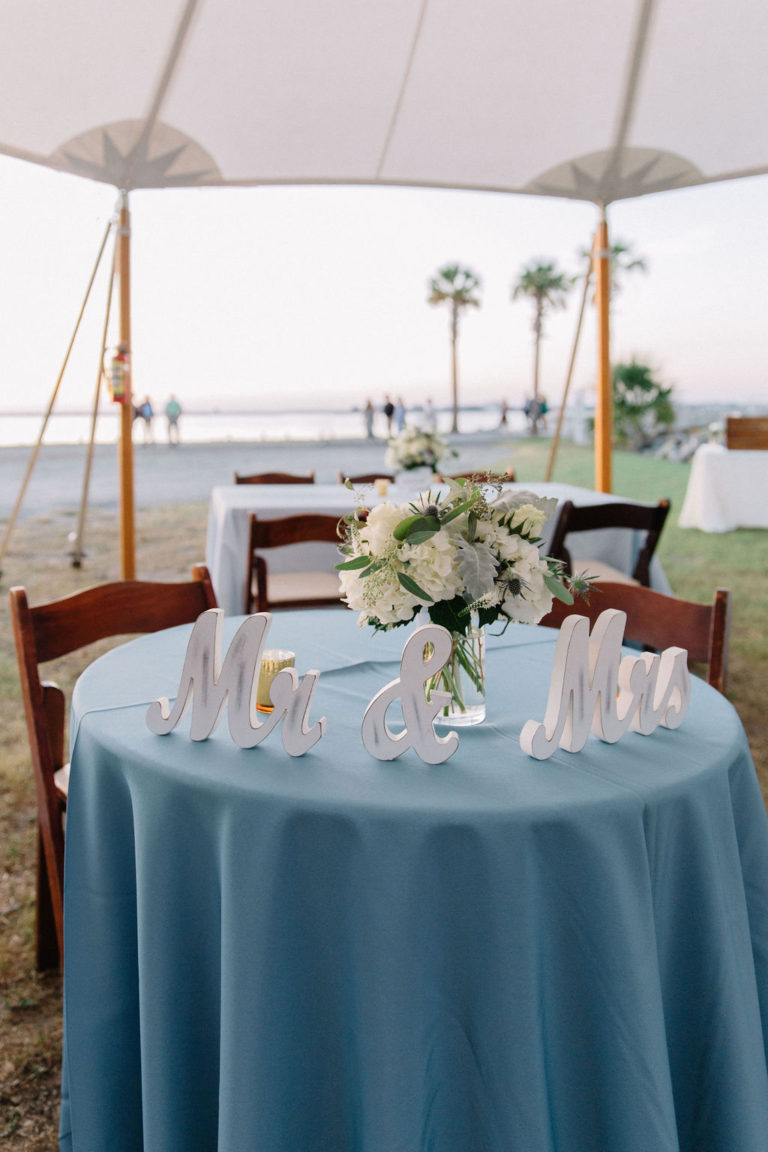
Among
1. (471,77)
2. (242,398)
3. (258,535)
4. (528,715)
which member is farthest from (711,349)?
(242,398)

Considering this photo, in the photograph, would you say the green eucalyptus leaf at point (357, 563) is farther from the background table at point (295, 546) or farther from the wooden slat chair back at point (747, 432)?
the wooden slat chair back at point (747, 432)

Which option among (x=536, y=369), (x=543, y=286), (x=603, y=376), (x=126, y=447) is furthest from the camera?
(x=536, y=369)

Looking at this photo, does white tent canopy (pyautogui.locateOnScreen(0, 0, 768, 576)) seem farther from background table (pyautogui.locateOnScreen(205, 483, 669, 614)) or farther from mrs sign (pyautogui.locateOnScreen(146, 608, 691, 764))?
mrs sign (pyautogui.locateOnScreen(146, 608, 691, 764))

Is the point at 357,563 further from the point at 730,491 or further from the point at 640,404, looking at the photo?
the point at 640,404

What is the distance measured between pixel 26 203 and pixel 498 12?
3.53 meters

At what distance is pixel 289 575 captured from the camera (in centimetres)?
390

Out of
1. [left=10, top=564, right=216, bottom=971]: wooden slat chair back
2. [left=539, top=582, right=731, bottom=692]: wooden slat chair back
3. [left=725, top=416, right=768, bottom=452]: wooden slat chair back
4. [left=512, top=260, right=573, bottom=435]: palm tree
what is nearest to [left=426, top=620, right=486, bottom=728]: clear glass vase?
[left=539, top=582, right=731, bottom=692]: wooden slat chair back

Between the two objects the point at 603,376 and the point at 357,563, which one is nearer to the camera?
the point at 357,563

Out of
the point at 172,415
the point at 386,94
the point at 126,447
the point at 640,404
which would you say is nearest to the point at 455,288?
the point at 640,404

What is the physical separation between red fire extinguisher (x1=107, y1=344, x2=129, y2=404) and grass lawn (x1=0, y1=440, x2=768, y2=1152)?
1427 millimetres

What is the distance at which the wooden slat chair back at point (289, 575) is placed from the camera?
9.86 feet

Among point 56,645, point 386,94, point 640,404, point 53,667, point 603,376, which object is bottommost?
point 53,667

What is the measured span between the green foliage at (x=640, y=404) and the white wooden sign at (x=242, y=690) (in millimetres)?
19204

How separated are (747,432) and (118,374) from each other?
5.79 m
